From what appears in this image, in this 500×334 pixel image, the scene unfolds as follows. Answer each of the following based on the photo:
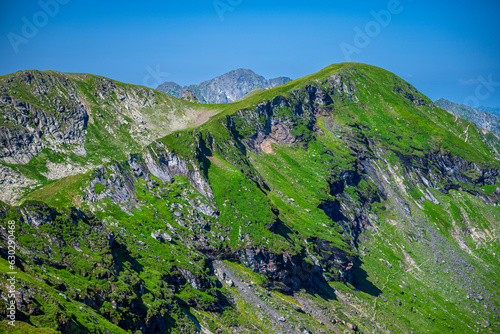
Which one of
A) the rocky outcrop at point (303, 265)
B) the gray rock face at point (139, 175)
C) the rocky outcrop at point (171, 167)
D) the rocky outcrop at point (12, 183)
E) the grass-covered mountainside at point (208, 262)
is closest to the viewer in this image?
the grass-covered mountainside at point (208, 262)

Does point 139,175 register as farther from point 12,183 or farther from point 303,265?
point 12,183

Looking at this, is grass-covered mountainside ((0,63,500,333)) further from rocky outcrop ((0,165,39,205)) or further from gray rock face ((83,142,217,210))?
rocky outcrop ((0,165,39,205))

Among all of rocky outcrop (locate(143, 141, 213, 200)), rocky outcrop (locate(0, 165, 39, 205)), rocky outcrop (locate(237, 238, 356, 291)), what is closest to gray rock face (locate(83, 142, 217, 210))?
rocky outcrop (locate(143, 141, 213, 200))

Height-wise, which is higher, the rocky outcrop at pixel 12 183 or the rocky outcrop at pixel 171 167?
the rocky outcrop at pixel 171 167

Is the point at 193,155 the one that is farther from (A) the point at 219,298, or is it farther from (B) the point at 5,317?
(B) the point at 5,317

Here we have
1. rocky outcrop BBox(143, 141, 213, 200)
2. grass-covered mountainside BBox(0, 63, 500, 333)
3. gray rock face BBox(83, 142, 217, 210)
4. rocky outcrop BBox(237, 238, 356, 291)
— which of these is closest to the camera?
grass-covered mountainside BBox(0, 63, 500, 333)

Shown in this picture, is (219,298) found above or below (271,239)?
below

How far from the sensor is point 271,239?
13750cm

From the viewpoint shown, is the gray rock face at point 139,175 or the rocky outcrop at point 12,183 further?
the rocky outcrop at point 12,183

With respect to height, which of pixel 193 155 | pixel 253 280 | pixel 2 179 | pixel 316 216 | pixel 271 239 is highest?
pixel 316 216

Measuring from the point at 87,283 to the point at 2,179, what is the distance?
136 m

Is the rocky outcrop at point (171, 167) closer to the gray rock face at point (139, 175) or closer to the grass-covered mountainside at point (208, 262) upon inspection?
the gray rock face at point (139, 175)

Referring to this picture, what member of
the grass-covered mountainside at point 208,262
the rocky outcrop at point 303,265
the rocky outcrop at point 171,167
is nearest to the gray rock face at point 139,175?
the rocky outcrop at point 171,167

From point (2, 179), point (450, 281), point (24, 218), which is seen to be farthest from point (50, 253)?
point (450, 281)
